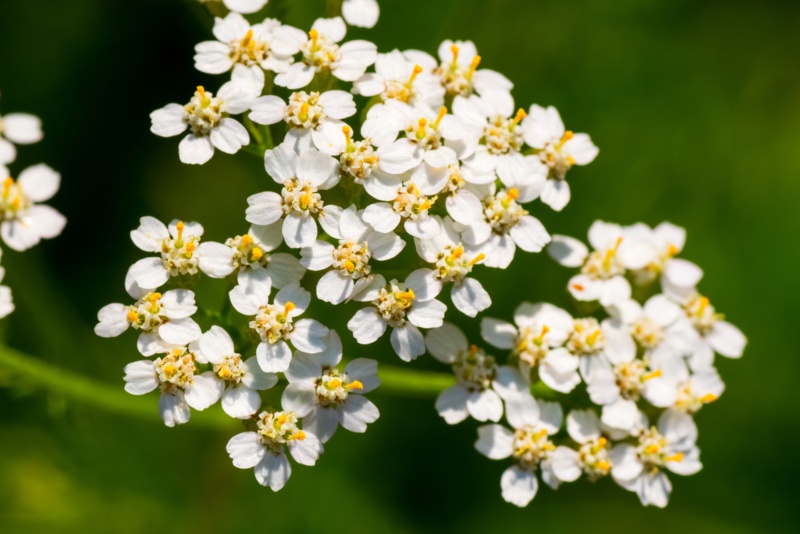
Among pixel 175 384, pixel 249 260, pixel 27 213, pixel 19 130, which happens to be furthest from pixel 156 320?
pixel 19 130

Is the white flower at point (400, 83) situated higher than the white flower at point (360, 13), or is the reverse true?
the white flower at point (360, 13)

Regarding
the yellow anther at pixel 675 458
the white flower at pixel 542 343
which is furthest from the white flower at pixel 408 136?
the yellow anther at pixel 675 458

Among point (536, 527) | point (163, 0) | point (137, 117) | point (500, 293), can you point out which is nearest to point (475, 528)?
point (536, 527)

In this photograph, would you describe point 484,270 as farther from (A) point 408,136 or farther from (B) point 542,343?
(A) point 408,136

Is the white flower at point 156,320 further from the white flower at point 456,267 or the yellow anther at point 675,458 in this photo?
the yellow anther at point 675,458

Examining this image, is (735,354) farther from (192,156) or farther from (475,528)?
(192,156)

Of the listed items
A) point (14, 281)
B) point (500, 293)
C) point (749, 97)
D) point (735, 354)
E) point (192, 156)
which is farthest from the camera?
point (749, 97)
